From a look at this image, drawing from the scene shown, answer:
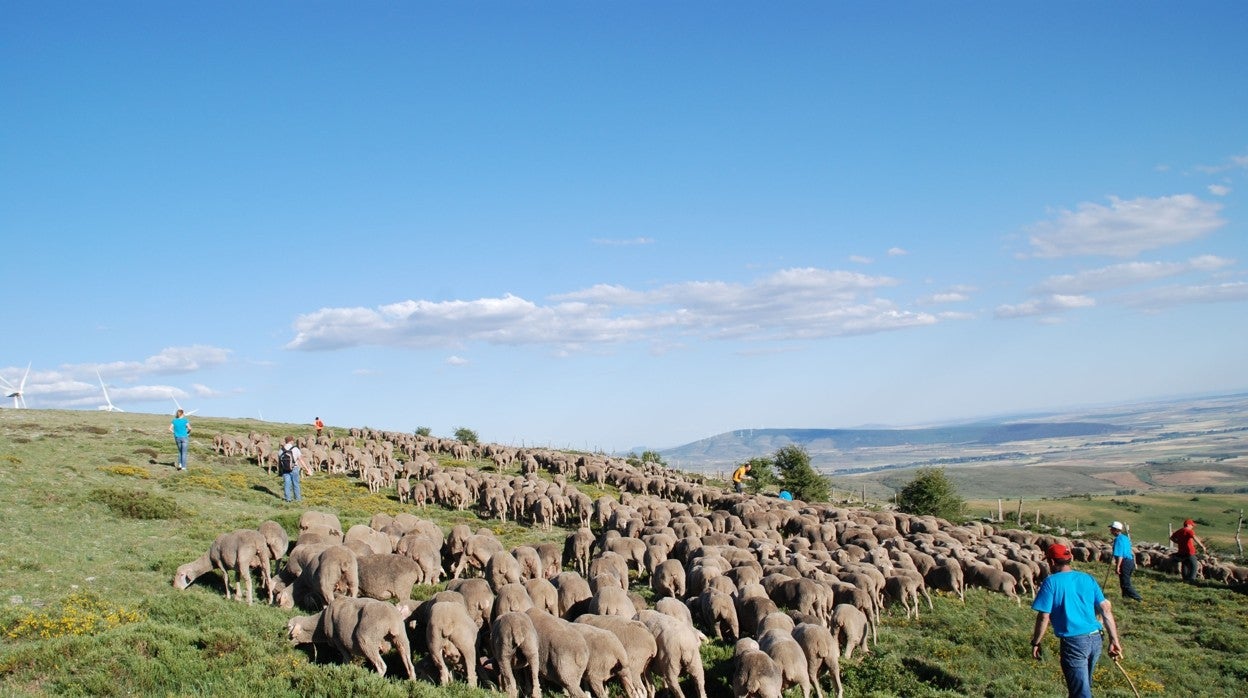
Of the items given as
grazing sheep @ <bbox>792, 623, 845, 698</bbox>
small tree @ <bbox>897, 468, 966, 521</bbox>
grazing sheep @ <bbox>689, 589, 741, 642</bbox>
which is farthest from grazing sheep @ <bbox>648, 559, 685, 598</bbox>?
small tree @ <bbox>897, 468, 966, 521</bbox>

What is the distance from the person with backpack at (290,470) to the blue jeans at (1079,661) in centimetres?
2574

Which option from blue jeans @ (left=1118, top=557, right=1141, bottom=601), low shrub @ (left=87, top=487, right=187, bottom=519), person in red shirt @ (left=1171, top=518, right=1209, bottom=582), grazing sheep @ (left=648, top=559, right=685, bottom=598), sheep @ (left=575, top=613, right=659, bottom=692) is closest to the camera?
sheep @ (left=575, top=613, right=659, bottom=692)

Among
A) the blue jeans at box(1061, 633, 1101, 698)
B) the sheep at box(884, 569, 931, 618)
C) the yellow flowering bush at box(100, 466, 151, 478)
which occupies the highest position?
the yellow flowering bush at box(100, 466, 151, 478)

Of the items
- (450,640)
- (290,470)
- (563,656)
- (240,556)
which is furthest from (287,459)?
(563,656)

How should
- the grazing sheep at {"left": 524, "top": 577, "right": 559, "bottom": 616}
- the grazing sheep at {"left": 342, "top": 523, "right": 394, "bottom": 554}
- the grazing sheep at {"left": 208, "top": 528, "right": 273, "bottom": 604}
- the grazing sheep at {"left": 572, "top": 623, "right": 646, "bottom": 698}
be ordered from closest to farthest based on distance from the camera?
the grazing sheep at {"left": 572, "top": 623, "right": 646, "bottom": 698} < the grazing sheep at {"left": 524, "top": 577, "right": 559, "bottom": 616} < the grazing sheep at {"left": 208, "top": 528, "right": 273, "bottom": 604} < the grazing sheep at {"left": 342, "top": 523, "right": 394, "bottom": 554}

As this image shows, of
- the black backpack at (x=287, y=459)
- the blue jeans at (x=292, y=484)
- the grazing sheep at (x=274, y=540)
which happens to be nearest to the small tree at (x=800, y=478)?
the blue jeans at (x=292, y=484)

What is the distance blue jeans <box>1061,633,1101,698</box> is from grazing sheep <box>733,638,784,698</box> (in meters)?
4.18

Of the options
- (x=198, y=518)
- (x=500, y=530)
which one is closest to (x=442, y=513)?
(x=500, y=530)

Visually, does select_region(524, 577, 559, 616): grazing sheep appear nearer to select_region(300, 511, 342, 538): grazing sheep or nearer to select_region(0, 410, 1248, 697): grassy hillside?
select_region(0, 410, 1248, 697): grassy hillside

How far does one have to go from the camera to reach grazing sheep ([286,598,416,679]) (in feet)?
39.1

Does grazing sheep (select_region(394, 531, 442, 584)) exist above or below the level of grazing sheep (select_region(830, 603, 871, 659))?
above

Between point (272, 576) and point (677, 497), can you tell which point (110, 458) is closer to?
point (272, 576)

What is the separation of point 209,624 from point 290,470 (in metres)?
16.2

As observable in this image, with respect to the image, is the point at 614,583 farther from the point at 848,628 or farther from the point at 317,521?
the point at 317,521
